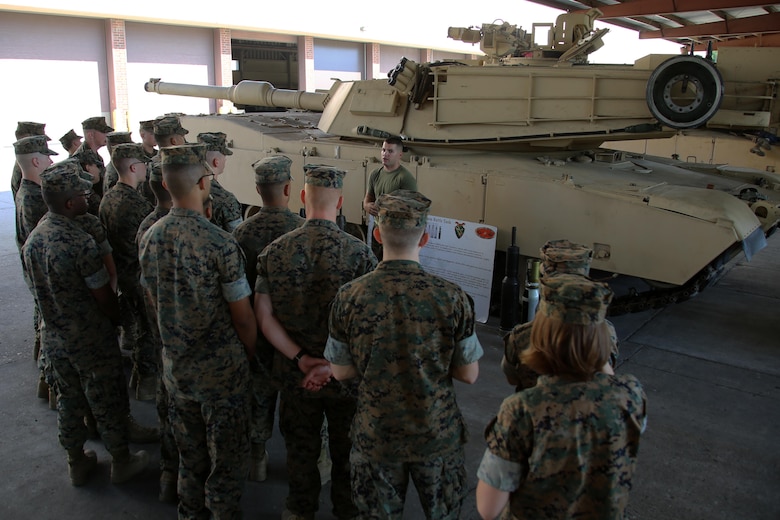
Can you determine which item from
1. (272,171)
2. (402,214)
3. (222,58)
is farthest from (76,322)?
(222,58)

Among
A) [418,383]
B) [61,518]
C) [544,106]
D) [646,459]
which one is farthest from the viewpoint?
[544,106]

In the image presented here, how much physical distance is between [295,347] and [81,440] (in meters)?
1.94

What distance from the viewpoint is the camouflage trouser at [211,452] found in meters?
3.83

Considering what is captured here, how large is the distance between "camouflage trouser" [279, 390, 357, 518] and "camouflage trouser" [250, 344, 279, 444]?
18.5 inches

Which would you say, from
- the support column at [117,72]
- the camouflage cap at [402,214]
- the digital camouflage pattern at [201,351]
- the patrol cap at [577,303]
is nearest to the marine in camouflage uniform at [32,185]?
the digital camouflage pattern at [201,351]

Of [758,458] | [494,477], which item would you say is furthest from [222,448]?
[758,458]

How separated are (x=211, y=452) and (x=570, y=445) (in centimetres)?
228

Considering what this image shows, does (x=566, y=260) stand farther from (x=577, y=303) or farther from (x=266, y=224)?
(x=266, y=224)

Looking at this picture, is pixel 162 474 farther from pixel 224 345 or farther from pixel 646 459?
pixel 646 459

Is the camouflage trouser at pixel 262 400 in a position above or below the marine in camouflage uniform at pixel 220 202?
below

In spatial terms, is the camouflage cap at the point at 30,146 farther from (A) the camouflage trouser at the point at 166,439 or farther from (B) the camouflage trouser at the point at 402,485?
(B) the camouflage trouser at the point at 402,485

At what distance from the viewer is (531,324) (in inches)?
123

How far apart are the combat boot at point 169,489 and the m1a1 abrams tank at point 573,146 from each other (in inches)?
184

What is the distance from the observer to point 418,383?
9.91 feet
